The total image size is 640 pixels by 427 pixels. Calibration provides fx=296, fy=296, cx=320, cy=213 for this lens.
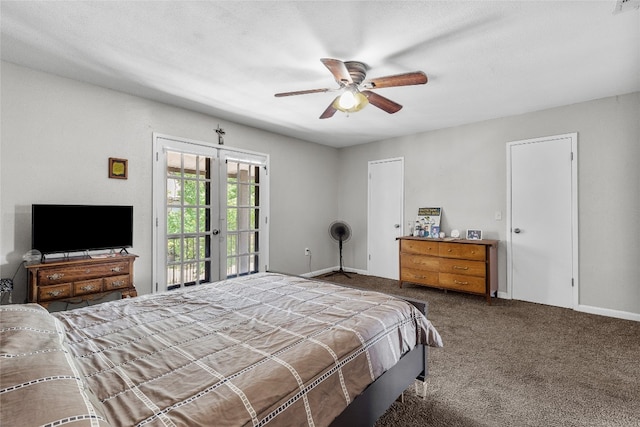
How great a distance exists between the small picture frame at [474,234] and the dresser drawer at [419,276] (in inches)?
30.5

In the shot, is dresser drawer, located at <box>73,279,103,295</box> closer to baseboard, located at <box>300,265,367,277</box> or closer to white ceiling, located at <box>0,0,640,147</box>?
white ceiling, located at <box>0,0,640,147</box>

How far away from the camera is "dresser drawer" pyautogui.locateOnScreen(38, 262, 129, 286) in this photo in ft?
8.26

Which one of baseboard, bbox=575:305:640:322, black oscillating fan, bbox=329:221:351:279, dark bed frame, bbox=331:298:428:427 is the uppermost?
black oscillating fan, bbox=329:221:351:279

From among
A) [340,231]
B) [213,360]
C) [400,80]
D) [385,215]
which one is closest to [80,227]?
[213,360]

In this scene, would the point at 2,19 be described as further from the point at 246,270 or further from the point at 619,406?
the point at 619,406

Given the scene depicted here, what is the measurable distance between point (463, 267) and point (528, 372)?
1.88 m

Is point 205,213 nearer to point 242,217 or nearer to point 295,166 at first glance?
point 242,217

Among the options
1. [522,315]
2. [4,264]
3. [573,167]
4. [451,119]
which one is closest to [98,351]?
[4,264]

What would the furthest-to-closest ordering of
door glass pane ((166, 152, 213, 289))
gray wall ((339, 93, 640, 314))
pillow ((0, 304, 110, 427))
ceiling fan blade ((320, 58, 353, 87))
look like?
door glass pane ((166, 152, 213, 289))
gray wall ((339, 93, 640, 314))
ceiling fan blade ((320, 58, 353, 87))
pillow ((0, 304, 110, 427))

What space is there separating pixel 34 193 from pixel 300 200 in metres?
3.46

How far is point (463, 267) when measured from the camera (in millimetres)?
4055

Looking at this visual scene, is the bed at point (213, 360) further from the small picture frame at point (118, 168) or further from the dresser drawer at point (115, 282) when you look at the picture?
the small picture frame at point (118, 168)

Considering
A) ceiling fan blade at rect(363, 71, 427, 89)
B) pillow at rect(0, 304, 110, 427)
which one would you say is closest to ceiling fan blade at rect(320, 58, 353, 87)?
ceiling fan blade at rect(363, 71, 427, 89)

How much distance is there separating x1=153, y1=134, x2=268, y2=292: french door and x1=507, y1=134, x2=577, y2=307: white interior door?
362 cm
